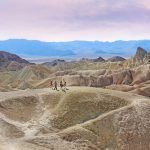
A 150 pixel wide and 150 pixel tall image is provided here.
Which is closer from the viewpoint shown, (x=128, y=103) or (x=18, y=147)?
(x=18, y=147)

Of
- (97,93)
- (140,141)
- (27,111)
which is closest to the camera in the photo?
(140,141)

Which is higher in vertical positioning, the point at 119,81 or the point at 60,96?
the point at 60,96

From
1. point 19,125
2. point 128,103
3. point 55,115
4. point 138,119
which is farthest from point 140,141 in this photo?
point 19,125

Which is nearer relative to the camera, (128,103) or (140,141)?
(140,141)

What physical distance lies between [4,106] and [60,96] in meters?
10.4

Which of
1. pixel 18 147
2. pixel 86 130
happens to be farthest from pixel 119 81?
pixel 18 147

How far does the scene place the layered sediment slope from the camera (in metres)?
63.7

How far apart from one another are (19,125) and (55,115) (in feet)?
23.9

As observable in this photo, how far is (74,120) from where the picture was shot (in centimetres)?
7194

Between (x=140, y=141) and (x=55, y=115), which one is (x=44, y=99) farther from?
(x=140, y=141)

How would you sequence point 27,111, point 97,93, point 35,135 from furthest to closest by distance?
point 97,93 → point 27,111 → point 35,135

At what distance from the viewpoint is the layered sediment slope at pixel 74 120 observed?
6369 cm

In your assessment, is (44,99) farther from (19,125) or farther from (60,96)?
(19,125)

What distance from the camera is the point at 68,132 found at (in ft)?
217
